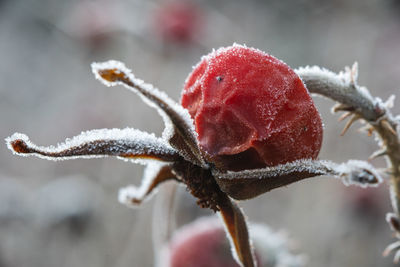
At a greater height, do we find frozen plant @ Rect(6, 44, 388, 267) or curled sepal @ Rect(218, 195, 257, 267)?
frozen plant @ Rect(6, 44, 388, 267)

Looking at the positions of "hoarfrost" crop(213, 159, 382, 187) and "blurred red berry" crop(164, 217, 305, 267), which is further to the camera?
"blurred red berry" crop(164, 217, 305, 267)

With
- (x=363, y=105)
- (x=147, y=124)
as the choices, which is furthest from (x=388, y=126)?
(x=147, y=124)

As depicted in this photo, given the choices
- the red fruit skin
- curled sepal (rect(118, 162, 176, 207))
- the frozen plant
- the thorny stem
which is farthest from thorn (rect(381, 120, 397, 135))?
the red fruit skin

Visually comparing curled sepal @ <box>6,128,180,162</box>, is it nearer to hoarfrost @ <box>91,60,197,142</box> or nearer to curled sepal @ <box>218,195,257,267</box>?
hoarfrost @ <box>91,60,197,142</box>

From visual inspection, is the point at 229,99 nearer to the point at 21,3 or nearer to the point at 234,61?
the point at 234,61

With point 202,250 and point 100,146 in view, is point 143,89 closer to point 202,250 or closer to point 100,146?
point 100,146

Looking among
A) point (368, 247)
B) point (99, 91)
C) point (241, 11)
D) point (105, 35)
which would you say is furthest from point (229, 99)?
point (241, 11)
